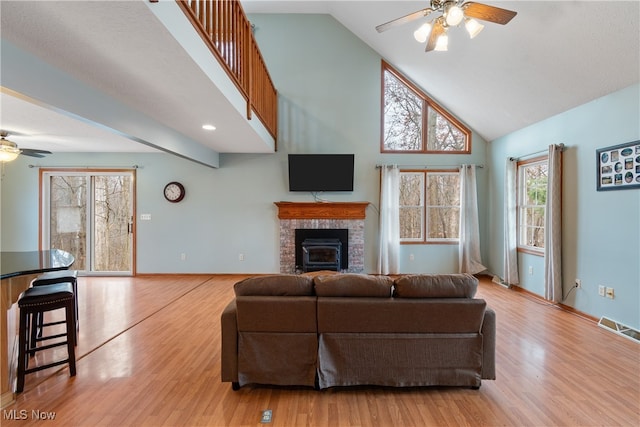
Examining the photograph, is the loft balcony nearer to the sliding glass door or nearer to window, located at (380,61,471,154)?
the sliding glass door

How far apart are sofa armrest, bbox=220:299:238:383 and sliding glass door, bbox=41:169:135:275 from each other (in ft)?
15.1

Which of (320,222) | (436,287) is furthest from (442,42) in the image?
(320,222)

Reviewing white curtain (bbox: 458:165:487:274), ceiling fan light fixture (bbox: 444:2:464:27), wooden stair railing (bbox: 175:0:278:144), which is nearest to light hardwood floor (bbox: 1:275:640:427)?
white curtain (bbox: 458:165:487:274)

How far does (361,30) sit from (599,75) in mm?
3633

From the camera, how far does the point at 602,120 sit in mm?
3424

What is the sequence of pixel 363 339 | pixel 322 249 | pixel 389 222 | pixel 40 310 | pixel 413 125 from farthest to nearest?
pixel 413 125
pixel 389 222
pixel 322 249
pixel 40 310
pixel 363 339

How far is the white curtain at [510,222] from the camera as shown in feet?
16.0

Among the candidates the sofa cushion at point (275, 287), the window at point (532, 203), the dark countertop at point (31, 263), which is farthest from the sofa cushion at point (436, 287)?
the window at point (532, 203)

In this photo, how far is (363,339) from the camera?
6.85ft

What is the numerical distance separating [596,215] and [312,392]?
3.78 meters

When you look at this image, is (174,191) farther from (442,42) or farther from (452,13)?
(452,13)

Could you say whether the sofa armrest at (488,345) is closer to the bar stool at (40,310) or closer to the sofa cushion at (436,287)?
the sofa cushion at (436,287)

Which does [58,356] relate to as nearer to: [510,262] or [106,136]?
[106,136]

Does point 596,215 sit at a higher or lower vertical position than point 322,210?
lower
